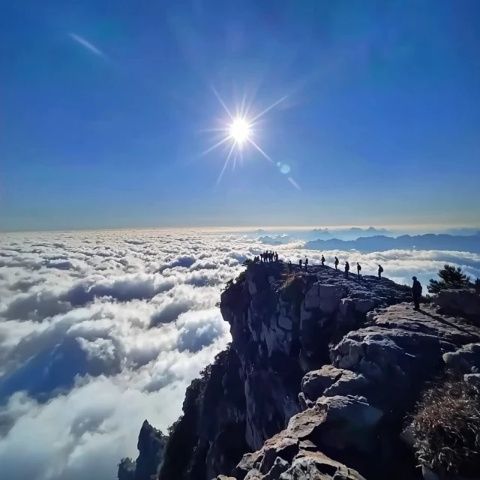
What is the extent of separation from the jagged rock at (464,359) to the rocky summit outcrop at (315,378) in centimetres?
6

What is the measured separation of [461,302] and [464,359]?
10.2 m

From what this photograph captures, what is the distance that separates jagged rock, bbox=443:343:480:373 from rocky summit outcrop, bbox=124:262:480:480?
0.18 feet

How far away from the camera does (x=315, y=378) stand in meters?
20.2

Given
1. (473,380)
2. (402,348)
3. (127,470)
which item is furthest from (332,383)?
(127,470)

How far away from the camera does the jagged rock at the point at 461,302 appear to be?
24.4 meters

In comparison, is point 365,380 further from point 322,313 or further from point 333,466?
point 322,313

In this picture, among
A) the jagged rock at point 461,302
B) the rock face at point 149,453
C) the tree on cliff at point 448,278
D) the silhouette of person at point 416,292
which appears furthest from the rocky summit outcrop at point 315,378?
the rock face at point 149,453

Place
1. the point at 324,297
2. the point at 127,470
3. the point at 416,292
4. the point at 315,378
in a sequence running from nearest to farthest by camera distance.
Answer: the point at 315,378, the point at 416,292, the point at 324,297, the point at 127,470

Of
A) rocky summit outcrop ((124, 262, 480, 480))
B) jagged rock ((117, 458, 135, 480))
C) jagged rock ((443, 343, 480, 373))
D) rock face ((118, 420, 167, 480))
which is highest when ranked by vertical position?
jagged rock ((443, 343, 480, 373))

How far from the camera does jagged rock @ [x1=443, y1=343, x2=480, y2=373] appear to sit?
1675cm

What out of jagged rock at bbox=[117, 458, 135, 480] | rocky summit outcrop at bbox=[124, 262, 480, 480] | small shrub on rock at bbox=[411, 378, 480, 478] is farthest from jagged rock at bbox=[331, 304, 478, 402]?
jagged rock at bbox=[117, 458, 135, 480]

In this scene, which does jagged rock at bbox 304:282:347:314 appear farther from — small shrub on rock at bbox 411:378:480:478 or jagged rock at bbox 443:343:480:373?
small shrub on rock at bbox 411:378:480:478

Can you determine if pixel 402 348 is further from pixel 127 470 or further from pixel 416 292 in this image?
pixel 127 470

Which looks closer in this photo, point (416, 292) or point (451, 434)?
point (451, 434)
